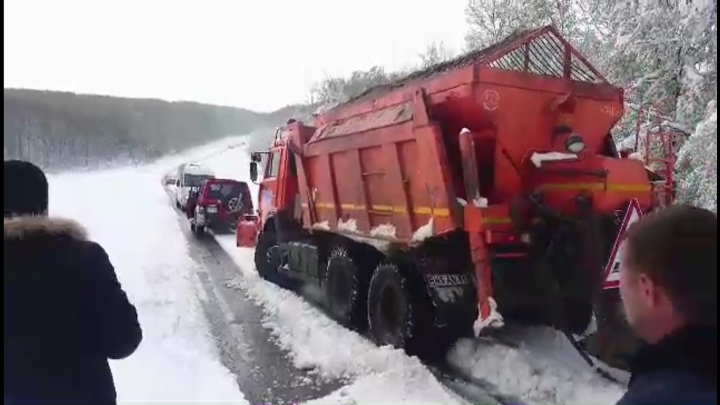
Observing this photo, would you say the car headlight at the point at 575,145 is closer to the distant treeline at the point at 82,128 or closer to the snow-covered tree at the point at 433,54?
the distant treeline at the point at 82,128

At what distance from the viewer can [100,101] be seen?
784 cm

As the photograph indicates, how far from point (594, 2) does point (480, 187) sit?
14537mm

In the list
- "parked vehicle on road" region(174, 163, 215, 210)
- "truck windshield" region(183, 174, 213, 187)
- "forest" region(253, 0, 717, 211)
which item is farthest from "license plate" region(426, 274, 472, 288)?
"truck windshield" region(183, 174, 213, 187)

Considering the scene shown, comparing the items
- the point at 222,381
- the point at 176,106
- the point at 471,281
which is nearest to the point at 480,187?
the point at 471,281

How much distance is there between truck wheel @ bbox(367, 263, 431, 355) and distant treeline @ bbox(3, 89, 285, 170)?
3.31 m

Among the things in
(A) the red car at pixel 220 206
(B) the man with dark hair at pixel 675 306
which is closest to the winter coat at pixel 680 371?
(B) the man with dark hair at pixel 675 306

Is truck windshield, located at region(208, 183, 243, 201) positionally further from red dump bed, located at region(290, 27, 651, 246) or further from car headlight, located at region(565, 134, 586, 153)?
car headlight, located at region(565, 134, 586, 153)

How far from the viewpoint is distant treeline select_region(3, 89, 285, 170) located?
4.01 meters

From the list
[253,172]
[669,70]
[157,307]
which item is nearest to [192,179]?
[253,172]

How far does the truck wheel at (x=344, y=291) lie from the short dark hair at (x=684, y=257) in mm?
5747

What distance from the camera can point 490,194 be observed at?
5535mm

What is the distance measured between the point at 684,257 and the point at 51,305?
202 centimetres

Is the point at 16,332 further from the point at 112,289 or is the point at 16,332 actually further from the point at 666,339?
the point at 666,339

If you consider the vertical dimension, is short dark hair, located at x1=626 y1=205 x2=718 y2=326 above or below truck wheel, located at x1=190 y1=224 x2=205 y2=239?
above
